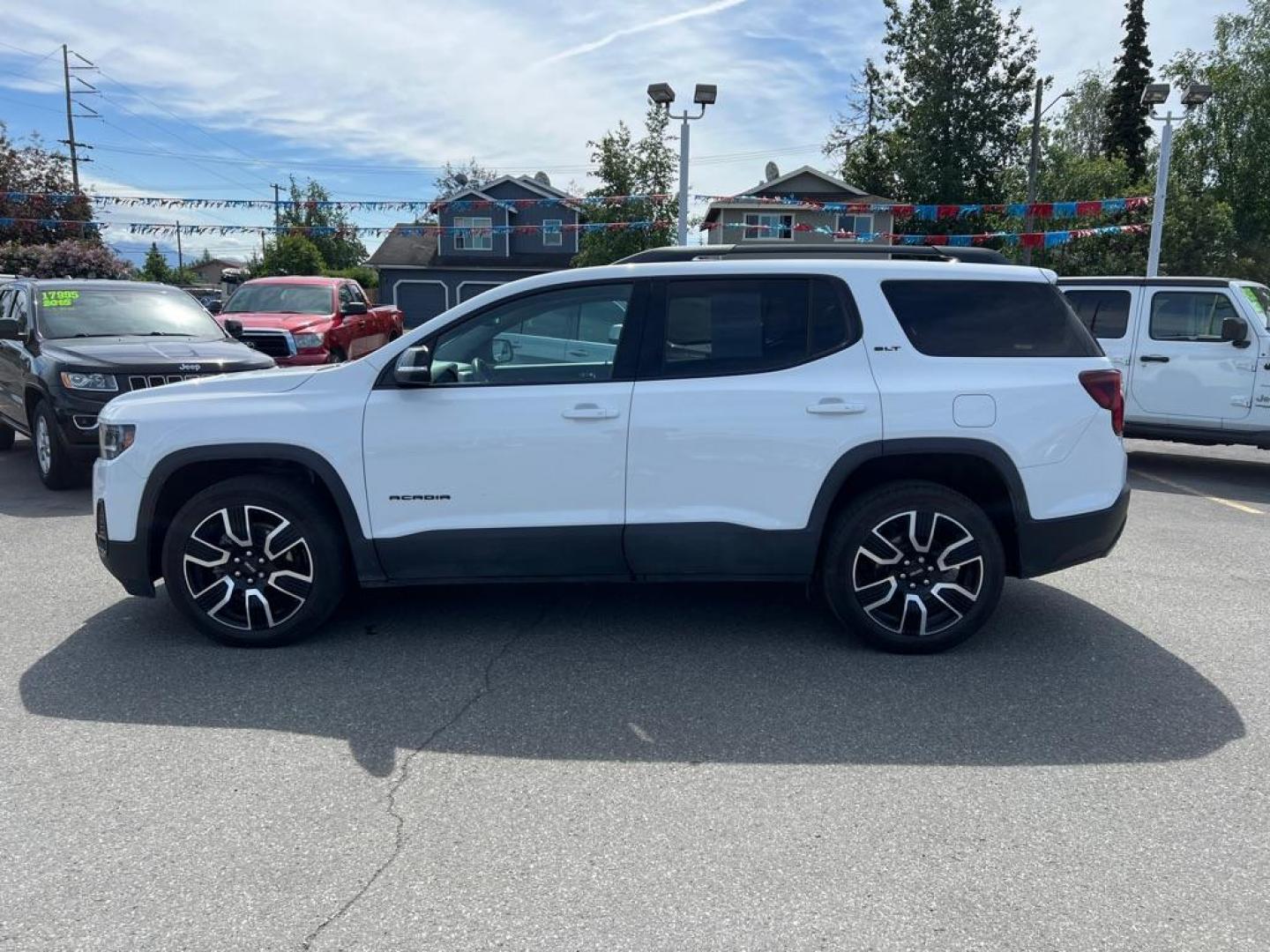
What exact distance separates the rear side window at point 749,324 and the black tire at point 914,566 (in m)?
0.79

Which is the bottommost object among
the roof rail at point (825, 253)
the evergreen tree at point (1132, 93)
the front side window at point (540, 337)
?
the front side window at point (540, 337)

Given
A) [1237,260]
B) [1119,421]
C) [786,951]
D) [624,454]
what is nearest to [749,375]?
[624,454]

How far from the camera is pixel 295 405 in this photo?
4.59 meters

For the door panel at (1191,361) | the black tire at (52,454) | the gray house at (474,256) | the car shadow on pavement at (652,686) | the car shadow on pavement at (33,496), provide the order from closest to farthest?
the car shadow on pavement at (652,686) < the car shadow on pavement at (33,496) < the black tire at (52,454) < the door panel at (1191,361) < the gray house at (474,256)

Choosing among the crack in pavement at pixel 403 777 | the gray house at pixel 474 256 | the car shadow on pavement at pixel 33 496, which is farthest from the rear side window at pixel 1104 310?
the gray house at pixel 474 256

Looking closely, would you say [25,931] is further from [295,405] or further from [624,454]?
[624,454]

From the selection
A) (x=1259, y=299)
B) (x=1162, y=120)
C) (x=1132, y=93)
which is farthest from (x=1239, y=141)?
(x=1259, y=299)

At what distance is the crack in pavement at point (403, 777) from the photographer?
106 inches

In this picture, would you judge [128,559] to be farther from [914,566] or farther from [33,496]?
[33,496]

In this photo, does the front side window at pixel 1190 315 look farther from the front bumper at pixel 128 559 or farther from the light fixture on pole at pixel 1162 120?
the front bumper at pixel 128 559

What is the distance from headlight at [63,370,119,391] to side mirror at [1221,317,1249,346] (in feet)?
34.3

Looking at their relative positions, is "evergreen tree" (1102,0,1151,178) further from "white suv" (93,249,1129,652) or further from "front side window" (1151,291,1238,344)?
"white suv" (93,249,1129,652)

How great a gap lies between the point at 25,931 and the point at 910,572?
364 cm

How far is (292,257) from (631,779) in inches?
2027
